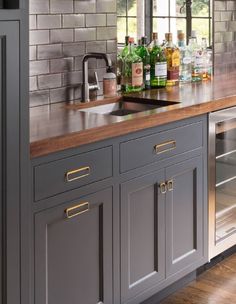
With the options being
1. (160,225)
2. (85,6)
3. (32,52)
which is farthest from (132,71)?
(160,225)

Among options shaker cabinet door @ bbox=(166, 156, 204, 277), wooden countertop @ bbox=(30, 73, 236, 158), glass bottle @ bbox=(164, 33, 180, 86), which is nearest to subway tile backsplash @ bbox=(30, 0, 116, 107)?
wooden countertop @ bbox=(30, 73, 236, 158)

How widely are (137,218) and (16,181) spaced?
811 mm

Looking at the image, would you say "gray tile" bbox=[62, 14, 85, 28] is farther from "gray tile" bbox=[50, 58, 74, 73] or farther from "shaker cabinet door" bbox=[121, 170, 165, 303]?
"shaker cabinet door" bbox=[121, 170, 165, 303]

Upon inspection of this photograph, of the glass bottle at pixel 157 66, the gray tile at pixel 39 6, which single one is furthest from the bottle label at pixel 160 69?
the gray tile at pixel 39 6

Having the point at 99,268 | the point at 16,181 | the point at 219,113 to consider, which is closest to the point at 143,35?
the point at 219,113

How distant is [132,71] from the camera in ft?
11.1

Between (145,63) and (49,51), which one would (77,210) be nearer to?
(49,51)

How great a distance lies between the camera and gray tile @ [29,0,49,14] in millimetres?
2926

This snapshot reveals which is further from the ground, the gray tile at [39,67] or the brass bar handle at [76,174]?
the gray tile at [39,67]

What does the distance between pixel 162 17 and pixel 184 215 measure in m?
1.46

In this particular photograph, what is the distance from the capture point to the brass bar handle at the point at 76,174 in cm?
237

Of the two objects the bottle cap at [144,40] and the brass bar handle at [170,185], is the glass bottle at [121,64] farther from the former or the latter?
the brass bar handle at [170,185]

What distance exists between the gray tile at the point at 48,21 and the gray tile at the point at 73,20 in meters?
0.04

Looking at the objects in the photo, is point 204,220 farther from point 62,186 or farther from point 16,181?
point 16,181
